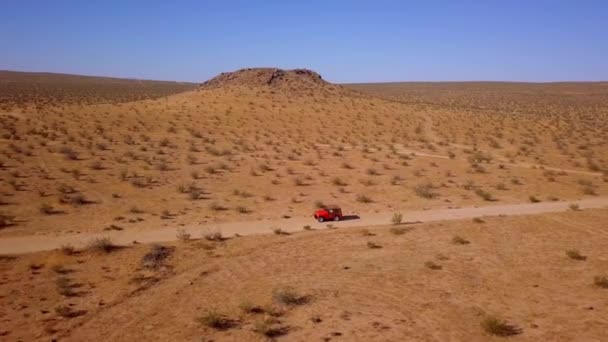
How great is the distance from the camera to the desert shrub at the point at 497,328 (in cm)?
1120

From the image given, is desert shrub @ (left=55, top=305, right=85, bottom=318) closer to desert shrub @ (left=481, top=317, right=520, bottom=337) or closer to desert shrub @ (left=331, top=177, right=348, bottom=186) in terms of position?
desert shrub @ (left=481, top=317, right=520, bottom=337)

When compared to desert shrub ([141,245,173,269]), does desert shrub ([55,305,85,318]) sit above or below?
below

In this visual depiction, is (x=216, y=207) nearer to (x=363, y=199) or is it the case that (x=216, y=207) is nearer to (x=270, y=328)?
(x=363, y=199)

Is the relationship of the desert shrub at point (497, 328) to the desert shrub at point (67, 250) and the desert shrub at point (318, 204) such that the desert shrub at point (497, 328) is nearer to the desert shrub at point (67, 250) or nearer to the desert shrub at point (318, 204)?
the desert shrub at point (318, 204)

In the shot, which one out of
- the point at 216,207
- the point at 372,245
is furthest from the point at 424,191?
the point at 216,207

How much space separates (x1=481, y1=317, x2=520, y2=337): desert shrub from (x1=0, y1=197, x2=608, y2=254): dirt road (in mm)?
8832

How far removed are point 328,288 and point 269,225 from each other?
6.59 meters

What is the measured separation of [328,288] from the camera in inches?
543

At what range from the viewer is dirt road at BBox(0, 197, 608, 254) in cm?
1709

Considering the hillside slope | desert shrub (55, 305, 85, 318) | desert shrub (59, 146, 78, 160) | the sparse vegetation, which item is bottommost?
desert shrub (55, 305, 85, 318)

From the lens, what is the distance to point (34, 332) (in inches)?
449

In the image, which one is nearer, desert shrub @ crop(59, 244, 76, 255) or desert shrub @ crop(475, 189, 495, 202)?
desert shrub @ crop(59, 244, 76, 255)

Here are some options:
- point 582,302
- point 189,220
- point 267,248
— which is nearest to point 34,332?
point 267,248

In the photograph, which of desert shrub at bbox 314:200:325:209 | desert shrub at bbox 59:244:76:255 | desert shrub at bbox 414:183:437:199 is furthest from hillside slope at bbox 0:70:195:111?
desert shrub at bbox 414:183:437:199
